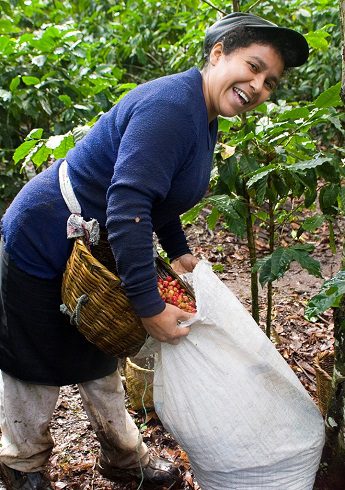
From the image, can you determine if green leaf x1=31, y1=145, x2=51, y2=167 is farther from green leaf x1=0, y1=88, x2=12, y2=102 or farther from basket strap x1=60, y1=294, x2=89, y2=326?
green leaf x1=0, y1=88, x2=12, y2=102

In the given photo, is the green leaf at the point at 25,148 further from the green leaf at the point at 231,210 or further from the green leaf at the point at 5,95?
the green leaf at the point at 5,95

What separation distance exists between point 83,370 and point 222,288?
60 centimetres

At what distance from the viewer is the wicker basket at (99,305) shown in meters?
1.44

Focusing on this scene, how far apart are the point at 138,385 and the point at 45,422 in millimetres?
692

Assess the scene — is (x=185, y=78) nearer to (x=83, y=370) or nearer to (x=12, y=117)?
(x=83, y=370)

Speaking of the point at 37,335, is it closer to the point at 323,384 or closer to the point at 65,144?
the point at 65,144

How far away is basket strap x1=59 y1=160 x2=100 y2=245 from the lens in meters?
1.53

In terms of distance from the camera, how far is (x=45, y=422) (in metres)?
1.90

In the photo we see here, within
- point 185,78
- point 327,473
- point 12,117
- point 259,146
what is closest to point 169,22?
point 12,117

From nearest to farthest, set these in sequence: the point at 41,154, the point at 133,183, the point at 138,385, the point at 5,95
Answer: the point at 133,183
the point at 41,154
the point at 138,385
the point at 5,95

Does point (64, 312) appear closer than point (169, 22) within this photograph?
Yes

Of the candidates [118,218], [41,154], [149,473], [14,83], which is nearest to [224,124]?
[41,154]

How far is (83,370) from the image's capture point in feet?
6.09

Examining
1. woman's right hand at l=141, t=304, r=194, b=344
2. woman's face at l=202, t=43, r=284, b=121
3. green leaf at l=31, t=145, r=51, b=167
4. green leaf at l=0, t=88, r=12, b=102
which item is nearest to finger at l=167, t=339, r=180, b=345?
woman's right hand at l=141, t=304, r=194, b=344
